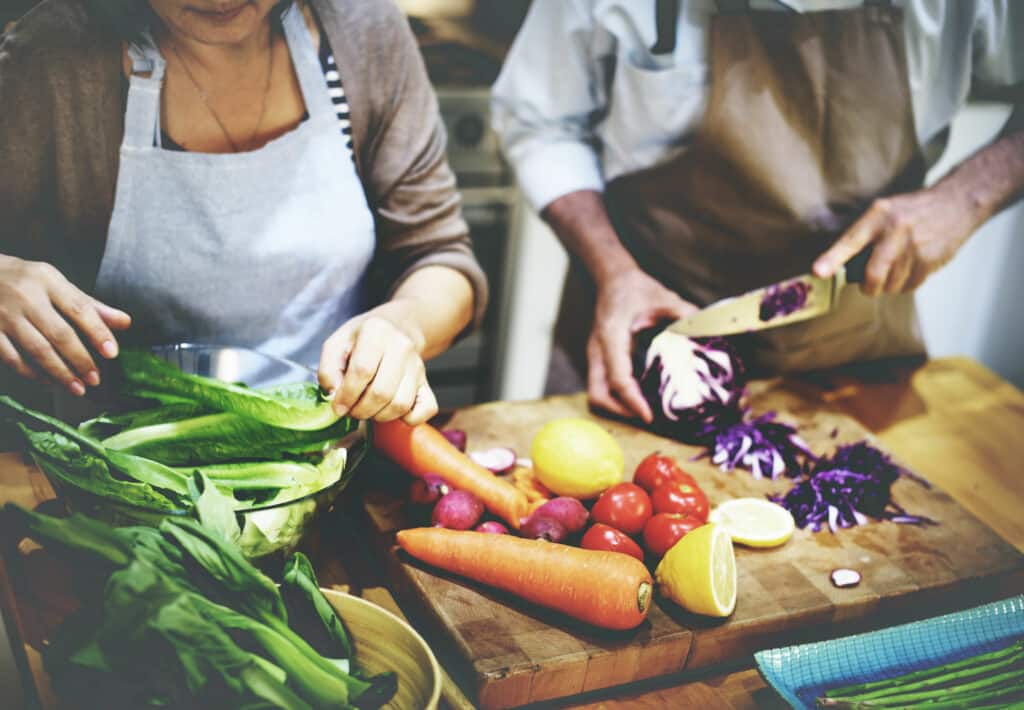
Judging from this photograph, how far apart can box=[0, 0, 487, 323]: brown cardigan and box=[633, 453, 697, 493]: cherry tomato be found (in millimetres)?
514

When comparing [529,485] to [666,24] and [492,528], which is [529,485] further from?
[666,24]

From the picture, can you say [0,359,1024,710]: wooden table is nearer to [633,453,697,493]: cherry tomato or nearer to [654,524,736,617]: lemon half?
[654,524,736,617]: lemon half

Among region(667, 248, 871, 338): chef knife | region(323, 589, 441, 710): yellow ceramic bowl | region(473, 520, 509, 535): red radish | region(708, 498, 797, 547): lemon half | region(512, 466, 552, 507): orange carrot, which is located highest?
region(667, 248, 871, 338): chef knife

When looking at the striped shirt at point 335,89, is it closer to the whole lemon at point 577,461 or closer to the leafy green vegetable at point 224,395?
the leafy green vegetable at point 224,395

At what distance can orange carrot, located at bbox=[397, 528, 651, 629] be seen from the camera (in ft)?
3.03

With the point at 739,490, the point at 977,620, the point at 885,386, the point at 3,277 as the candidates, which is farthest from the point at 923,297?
the point at 3,277

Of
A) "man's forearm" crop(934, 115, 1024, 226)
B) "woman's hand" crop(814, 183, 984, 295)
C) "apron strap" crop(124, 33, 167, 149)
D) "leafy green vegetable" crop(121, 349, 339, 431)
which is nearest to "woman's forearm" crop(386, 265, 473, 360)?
"leafy green vegetable" crop(121, 349, 339, 431)

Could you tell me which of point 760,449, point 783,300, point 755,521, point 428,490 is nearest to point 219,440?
point 428,490

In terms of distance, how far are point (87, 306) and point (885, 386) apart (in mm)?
1305

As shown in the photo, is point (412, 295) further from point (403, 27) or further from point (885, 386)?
point (885, 386)

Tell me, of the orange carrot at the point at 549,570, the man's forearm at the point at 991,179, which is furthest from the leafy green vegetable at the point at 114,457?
the man's forearm at the point at 991,179

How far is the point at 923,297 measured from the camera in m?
2.51

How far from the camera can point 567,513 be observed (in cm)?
106

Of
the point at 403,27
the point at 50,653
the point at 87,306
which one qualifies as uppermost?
the point at 403,27
